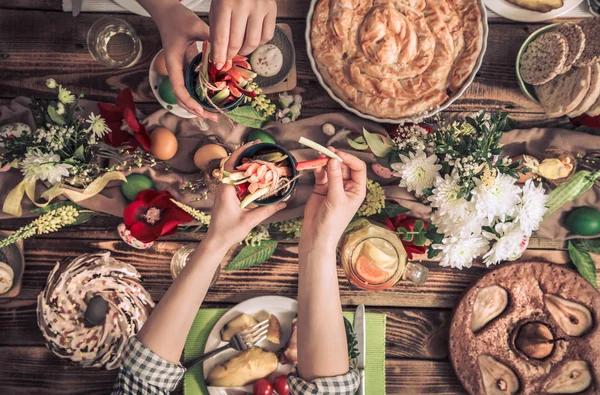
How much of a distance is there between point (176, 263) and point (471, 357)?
37.4 inches

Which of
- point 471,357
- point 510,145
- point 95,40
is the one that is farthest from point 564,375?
point 95,40

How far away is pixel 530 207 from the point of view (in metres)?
1.09

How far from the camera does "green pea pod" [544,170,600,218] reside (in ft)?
4.33

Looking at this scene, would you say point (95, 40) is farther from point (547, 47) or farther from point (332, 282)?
point (547, 47)

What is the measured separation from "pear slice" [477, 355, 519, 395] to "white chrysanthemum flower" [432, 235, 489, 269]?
437mm

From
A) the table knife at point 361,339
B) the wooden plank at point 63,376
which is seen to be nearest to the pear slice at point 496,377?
the wooden plank at point 63,376

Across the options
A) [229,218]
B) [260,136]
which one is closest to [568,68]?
[260,136]

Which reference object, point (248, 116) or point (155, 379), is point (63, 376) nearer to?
point (155, 379)

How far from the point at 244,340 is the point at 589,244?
3.58ft

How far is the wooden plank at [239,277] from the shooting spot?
1463 mm

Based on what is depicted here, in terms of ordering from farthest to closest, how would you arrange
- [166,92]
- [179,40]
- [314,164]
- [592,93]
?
[166,92] < [592,93] < [179,40] < [314,164]

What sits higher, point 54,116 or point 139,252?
point 54,116

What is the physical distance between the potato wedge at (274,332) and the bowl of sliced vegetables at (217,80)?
66 centimetres

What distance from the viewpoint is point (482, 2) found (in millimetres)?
1309
